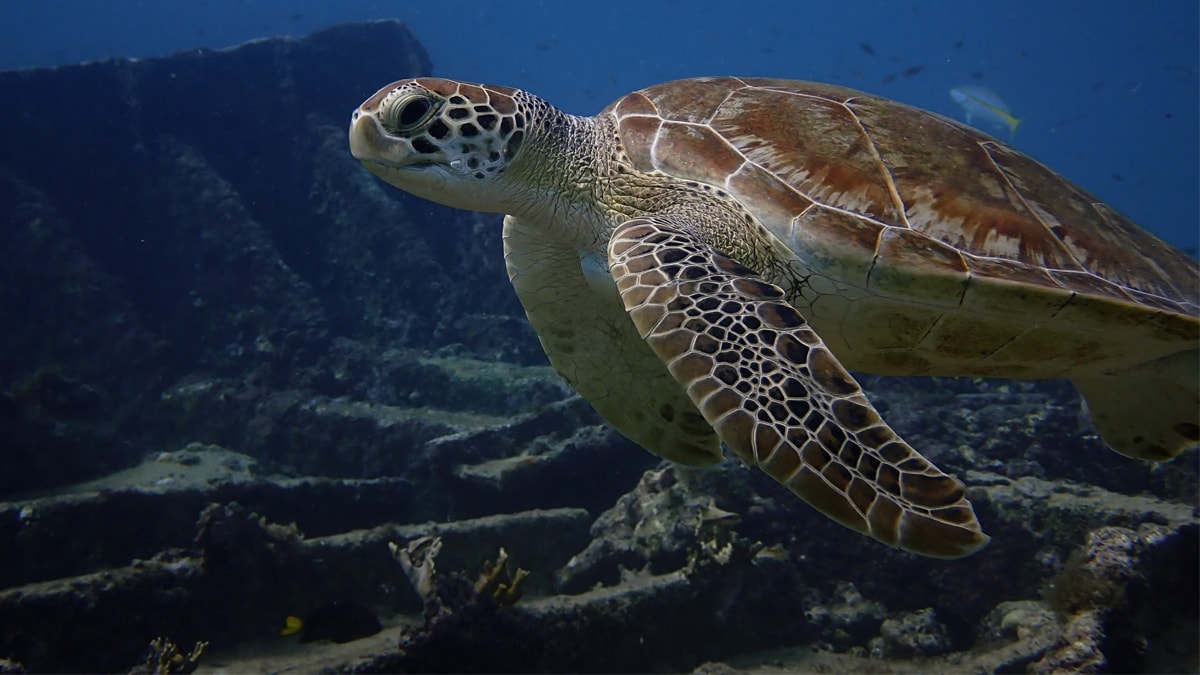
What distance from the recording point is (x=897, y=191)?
9.85 feet

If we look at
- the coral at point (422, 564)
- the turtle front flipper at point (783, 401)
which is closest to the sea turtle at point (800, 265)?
the turtle front flipper at point (783, 401)

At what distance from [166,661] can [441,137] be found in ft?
14.2

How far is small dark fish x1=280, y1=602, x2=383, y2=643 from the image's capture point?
5.35 meters

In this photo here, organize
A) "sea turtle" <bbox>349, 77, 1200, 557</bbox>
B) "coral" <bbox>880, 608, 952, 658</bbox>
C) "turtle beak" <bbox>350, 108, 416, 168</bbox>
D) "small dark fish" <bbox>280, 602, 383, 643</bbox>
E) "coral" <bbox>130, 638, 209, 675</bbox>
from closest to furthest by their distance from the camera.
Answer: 1. "sea turtle" <bbox>349, 77, 1200, 557</bbox>
2. "turtle beak" <bbox>350, 108, 416, 168</bbox>
3. "coral" <bbox>130, 638, 209, 675</bbox>
4. "coral" <bbox>880, 608, 952, 658</bbox>
5. "small dark fish" <bbox>280, 602, 383, 643</bbox>

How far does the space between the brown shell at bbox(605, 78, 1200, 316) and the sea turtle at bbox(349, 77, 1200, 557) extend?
0.5 inches

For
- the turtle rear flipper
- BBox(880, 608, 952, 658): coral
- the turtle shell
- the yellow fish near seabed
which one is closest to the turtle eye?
the turtle shell

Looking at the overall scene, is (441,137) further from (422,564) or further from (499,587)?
(422,564)

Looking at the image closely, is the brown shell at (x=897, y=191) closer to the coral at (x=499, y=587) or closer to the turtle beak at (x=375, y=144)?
the turtle beak at (x=375, y=144)

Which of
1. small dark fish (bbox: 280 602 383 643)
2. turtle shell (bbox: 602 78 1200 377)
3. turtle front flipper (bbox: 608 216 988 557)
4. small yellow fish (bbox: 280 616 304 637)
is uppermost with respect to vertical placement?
turtle shell (bbox: 602 78 1200 377)

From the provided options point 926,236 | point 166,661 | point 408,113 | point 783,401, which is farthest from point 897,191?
point 166,661

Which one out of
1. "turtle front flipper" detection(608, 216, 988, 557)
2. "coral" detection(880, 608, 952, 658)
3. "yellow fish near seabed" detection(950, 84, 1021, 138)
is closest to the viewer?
"turtle front flipper" detection(608, 216, 988, 557)

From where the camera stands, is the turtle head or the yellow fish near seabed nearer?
the turtle head

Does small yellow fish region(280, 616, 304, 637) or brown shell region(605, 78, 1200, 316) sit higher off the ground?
brown shell region(605, 78, 1200, 316)

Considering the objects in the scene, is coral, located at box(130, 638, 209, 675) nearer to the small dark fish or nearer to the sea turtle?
the small dark fish
